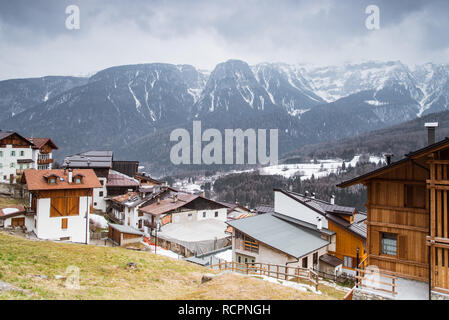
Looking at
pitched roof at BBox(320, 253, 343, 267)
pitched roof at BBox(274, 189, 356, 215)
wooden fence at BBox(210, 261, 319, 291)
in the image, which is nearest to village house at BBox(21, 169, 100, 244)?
wooden fence at BBox(210, 261, 319, 291)

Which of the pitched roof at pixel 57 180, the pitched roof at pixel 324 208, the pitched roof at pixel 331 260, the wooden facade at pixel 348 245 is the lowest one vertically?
the pitched roof at pixel 331 260

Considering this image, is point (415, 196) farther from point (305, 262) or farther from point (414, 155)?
point (305, 262)

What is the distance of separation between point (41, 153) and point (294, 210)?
5367cm

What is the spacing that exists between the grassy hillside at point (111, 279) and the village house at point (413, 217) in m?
4.53

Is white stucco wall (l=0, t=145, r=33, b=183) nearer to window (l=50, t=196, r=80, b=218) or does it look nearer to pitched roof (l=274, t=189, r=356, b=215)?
window (l=50, t=196, r=80, b=218)

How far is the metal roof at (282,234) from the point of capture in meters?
28.0

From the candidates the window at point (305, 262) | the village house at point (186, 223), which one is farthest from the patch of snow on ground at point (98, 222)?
the window at point (305, 262)

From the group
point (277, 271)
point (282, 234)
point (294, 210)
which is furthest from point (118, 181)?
point (277, 271)

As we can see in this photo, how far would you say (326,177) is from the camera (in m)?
172

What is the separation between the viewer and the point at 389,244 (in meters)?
18.5

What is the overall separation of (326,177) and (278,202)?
145 meters

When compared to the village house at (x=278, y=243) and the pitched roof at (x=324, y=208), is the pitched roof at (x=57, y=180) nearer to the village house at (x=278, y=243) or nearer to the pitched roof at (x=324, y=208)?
the village house at (x=278, y=243)
